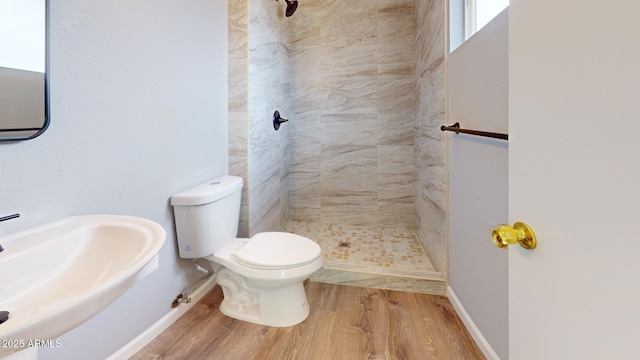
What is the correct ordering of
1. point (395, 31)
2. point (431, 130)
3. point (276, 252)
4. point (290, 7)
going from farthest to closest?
1. point (395, 31)
2. point (290, 7)
3. point (431, 130)
4. point (276, 252)

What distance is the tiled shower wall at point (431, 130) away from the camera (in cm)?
179

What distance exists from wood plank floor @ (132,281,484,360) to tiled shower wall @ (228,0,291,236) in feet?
2.17

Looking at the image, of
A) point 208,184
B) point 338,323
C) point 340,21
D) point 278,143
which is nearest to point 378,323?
point 338,323

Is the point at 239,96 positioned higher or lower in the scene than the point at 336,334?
higher

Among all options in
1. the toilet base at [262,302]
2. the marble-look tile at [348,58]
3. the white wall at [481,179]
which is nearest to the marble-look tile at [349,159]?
the marble-look tile at [348,58]

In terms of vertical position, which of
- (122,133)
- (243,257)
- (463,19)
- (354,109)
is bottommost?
(243,257)

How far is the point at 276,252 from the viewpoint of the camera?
1533 millimetres

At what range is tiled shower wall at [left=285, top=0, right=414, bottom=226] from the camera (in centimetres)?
270

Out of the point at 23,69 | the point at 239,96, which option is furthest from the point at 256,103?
the point at 23,69

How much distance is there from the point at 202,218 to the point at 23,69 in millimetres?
862

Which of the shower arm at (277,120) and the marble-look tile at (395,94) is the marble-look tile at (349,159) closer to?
the marble-look tile at (395,94)

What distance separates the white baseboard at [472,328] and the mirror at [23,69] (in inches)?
74.5
